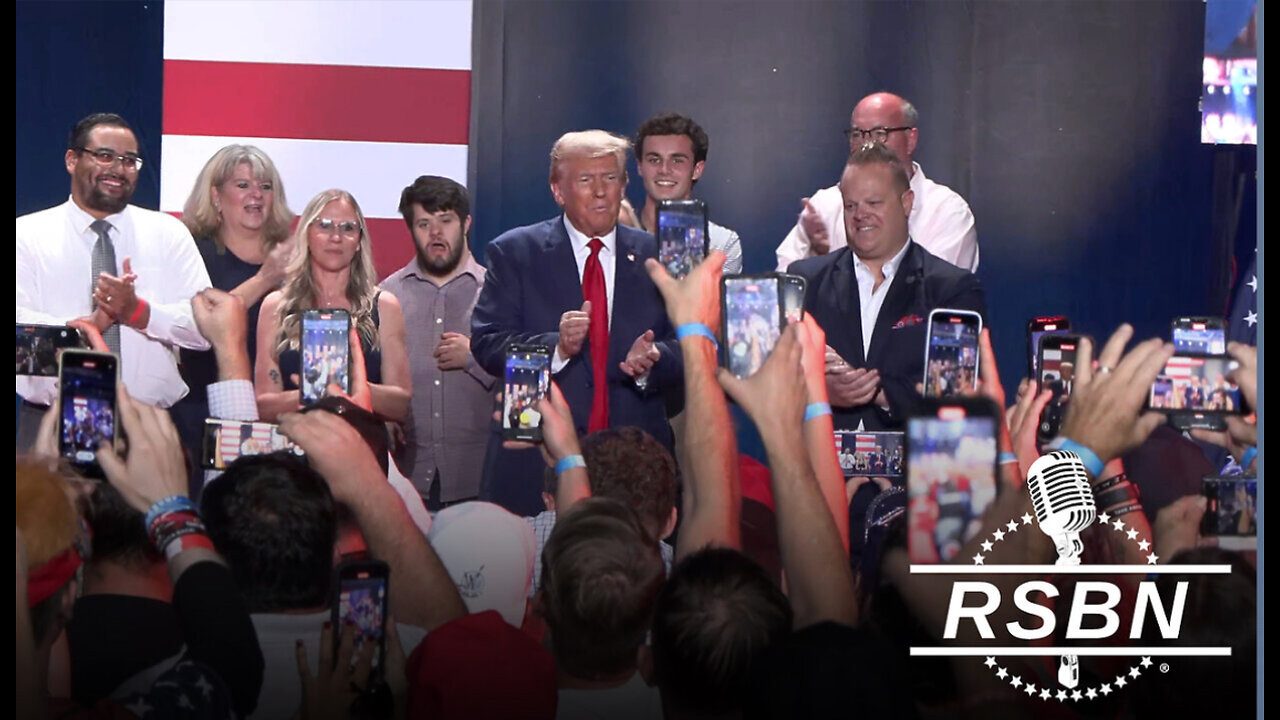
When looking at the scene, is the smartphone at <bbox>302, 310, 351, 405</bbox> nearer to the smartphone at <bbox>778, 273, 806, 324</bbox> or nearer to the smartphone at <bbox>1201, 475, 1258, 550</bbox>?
the smartphone at <bbox>778, 273, 806, 324</bbox>

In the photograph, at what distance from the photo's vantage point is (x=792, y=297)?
3396 millimetres

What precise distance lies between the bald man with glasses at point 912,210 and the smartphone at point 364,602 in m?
1.25

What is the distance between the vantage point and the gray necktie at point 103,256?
350 centimetres

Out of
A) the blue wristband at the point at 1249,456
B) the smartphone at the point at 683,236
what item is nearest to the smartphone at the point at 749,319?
the smartphone at the point at 683,236

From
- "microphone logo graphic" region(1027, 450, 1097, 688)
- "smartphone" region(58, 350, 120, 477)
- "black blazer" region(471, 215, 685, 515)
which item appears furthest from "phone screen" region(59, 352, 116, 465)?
"microphone logo graphic" region(1027, 450, 1097, 688)

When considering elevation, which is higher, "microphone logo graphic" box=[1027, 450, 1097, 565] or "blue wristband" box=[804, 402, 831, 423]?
A: "blue wristband" box=[804, 402, 831, 423]

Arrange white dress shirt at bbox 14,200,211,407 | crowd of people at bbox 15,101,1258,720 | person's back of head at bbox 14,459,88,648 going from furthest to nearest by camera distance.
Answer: white dress shirt at bbox 14,200,211,407 < crowd of people at bbox 15,101,1258,720 < person's back of head at bbox 14,459,88,648

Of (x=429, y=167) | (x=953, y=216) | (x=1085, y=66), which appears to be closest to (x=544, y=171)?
(x=429, y=167)

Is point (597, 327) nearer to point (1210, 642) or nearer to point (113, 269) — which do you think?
point (113, 269)

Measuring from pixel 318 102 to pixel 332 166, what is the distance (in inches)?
6.1

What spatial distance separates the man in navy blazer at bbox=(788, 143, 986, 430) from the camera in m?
3.52

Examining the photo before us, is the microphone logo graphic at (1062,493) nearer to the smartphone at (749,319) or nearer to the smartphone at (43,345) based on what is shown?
the smartphone at (749,319)

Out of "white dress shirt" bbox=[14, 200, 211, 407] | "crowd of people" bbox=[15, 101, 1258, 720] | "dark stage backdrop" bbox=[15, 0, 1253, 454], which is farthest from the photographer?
"dark stage backdrop" bbox=[15, 0, 1253, 454]

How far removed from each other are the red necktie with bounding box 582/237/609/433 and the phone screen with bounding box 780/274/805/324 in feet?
1.43
